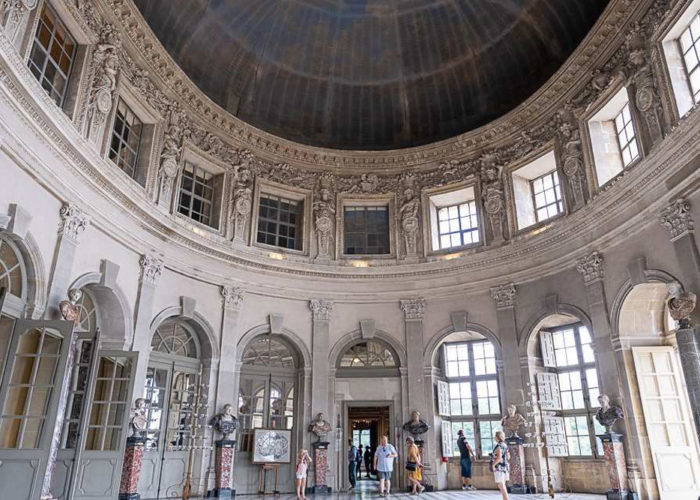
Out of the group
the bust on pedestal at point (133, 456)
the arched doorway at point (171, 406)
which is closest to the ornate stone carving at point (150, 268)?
the arched doorway at point (171, 406)

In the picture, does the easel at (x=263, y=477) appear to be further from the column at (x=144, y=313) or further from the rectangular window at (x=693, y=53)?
the rectangular window at (x=693, y=53)

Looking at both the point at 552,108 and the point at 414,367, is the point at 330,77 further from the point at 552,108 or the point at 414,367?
the point at 414,367

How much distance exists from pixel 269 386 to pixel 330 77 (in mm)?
9567

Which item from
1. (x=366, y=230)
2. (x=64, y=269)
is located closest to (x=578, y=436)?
(x=366, y=230)

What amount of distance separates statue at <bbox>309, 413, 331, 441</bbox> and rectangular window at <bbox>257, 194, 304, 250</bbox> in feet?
16.4

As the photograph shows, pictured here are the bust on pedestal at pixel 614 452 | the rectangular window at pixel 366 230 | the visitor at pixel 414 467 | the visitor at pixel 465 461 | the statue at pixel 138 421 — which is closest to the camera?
the statue at pixel 138 421

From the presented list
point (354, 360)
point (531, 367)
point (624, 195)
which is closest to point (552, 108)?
point (624, 195)

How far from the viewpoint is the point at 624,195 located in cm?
1114

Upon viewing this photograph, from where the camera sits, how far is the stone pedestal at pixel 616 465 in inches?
412

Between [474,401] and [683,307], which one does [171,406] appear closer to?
[474,401]

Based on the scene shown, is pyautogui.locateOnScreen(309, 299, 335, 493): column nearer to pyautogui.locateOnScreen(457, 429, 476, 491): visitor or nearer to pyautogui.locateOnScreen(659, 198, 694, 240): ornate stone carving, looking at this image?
pyautogui.locateOnScreen(457, 429, 476, 491): visitor

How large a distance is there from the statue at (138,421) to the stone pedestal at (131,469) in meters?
0.14

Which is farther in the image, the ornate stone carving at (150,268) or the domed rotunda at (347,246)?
the ornate stone carving at (150,268)

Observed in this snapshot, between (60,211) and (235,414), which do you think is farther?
(235,414)
